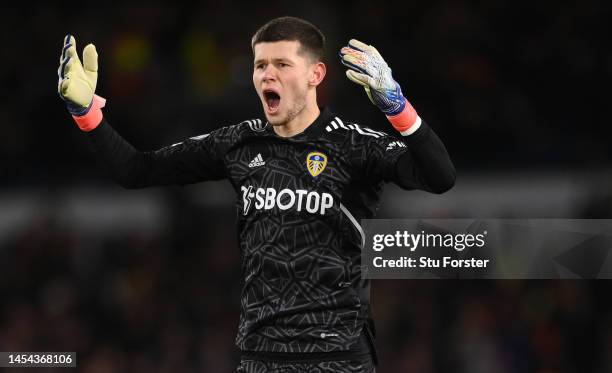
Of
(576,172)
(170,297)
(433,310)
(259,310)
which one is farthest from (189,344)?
(259,310)

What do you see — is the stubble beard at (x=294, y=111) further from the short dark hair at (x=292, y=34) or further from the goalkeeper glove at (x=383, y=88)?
the goalkeeper glove at (x=383, y=88)

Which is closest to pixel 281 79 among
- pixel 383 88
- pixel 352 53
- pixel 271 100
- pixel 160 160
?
pixel 271 100

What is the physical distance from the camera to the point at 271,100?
13.1 feet

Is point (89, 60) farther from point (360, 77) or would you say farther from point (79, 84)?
point (360, 77)

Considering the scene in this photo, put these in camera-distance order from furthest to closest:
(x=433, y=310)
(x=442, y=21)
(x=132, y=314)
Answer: (x=442, y=21), (x=132, y=314), (x=433, y=310)

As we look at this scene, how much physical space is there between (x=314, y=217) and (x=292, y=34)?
2.53ft

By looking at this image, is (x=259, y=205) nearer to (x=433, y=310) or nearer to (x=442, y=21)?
(x=433, y=310)

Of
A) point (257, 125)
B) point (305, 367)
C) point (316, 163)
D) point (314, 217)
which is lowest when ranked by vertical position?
point (305, 367)

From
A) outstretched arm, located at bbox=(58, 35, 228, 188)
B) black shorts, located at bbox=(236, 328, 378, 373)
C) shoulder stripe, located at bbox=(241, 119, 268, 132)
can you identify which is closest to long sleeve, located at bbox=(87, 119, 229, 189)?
outstretched arm, located at bbox=(58, 35, 228, 188)

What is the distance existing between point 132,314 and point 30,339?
92 centimetres

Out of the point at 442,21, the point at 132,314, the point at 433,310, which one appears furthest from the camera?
the point at 442,21

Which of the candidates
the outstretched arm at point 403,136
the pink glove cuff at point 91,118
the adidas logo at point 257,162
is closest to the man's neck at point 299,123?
the adidas logo at point 257,162

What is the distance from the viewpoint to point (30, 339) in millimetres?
8516

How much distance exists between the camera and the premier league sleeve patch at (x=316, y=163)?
3902mm
